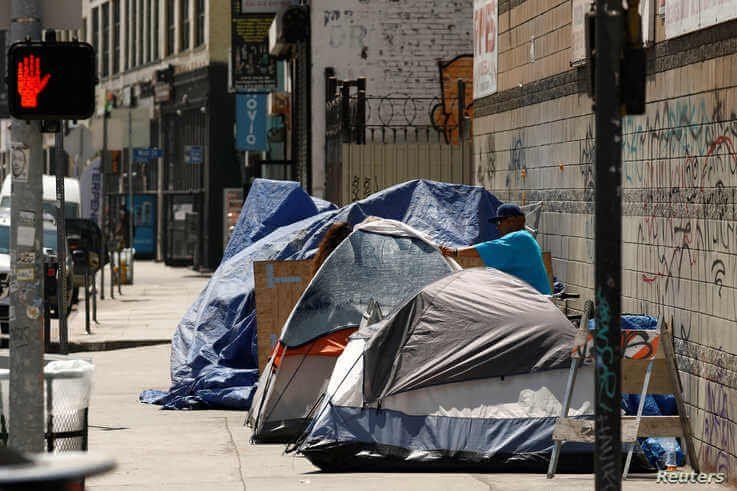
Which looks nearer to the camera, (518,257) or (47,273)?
(518,257)

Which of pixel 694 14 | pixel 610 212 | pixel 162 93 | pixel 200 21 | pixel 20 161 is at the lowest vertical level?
pixel 610 212

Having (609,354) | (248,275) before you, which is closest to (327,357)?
(248,275)

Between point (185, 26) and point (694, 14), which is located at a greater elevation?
point (185, 26)

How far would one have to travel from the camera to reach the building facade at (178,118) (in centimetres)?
4944

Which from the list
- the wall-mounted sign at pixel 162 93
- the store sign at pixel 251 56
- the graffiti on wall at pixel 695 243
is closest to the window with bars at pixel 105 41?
the wall-mounted sign at pixel 162 93

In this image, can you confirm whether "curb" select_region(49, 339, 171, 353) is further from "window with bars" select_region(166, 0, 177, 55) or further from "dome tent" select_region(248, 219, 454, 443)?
"window with bars" select_region(166, 0, 177, 55)

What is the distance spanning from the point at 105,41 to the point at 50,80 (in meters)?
57.1

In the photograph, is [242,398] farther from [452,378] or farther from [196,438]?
[452,378]

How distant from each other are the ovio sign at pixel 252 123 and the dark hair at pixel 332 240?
27671mm

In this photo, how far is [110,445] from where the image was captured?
12.6m

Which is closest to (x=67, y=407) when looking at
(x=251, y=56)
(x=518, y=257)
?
(x=518, y=257)

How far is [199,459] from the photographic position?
11.8 m

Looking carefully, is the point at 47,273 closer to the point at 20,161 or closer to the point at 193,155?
the point at 20,161

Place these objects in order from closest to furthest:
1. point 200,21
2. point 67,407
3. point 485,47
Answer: point 67,407
point 485,47
point 200,21
